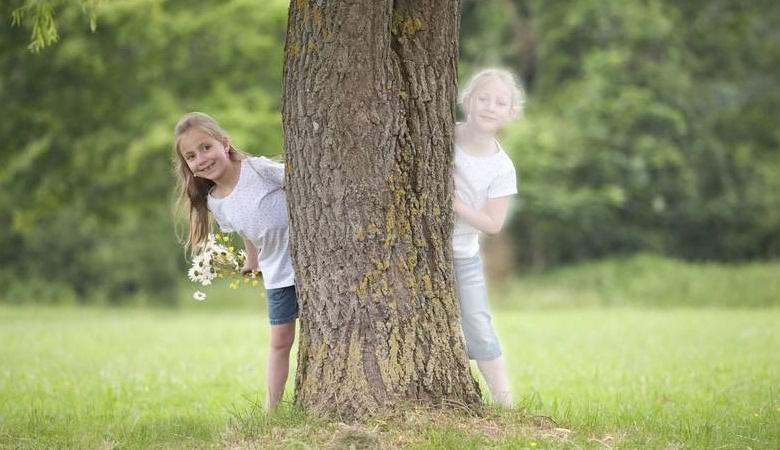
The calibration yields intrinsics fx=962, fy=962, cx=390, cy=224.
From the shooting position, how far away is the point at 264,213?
211 inches

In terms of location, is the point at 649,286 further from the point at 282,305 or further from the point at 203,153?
the point at 203,153

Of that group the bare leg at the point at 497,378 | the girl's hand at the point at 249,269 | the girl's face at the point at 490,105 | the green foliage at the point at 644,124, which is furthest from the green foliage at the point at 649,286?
the girl's hand at the point at 249,269

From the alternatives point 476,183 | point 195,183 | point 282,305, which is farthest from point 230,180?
point 476,183

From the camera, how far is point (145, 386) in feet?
25.2

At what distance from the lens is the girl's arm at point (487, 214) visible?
17.2 ft

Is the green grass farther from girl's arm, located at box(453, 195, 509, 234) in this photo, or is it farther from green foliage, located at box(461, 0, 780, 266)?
green foliage, located at box(461, 0, 780, 266)

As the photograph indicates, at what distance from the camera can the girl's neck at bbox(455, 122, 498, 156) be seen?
17.9 feet

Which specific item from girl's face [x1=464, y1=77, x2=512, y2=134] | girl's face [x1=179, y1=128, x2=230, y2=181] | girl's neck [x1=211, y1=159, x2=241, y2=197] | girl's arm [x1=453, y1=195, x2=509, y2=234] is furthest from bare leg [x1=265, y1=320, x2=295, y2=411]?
girl's face [x1=464, y1=77, x2=512, y2=134]

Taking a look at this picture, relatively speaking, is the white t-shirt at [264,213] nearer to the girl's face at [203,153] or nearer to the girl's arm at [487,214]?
the girl's face at [203,153]

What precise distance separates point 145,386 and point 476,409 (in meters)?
3.69

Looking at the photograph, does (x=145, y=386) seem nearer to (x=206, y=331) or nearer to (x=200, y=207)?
(x=200, y=207)

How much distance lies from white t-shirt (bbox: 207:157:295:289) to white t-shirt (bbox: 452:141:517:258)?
0.97m

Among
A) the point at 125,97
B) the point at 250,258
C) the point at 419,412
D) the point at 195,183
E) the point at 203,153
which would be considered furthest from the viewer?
the point at 125,97

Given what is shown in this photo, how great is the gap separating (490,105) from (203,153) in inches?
64.4
